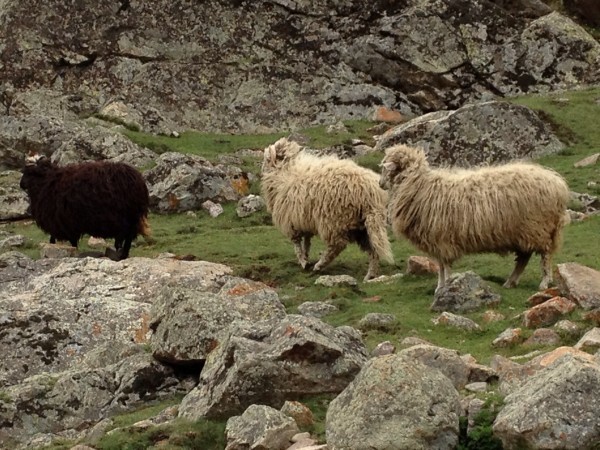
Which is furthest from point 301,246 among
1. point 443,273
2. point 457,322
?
point 457,322

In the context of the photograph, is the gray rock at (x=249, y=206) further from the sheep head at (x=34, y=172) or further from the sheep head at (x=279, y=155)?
the sheep head at (x=34, y=172)

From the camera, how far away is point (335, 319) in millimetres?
16703

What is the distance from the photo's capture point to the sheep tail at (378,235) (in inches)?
802

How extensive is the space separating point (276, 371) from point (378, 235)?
9027 mm

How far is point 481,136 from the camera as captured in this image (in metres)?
31.0

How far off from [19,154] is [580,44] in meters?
20.5

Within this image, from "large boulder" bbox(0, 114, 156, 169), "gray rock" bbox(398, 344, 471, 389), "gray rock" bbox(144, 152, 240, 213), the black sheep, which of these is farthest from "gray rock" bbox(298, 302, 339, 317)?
"large boulder" bbox(0, 114, 156, 169)

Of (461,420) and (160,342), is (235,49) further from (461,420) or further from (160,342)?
(461,420)

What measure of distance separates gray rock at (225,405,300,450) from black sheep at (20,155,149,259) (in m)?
12.7

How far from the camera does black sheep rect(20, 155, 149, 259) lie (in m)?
23.2

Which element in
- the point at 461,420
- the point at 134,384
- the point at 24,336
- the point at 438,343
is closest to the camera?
the point at 461,420

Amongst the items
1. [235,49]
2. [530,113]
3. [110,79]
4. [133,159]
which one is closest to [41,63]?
[110,79]

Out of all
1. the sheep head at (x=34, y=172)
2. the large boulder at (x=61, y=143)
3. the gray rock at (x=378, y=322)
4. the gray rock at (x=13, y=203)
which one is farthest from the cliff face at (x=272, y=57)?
the gray rock at (x=378, y=322)

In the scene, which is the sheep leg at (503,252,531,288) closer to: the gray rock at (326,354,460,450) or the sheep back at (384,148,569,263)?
the sheep back at (384,148,569,263)
